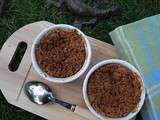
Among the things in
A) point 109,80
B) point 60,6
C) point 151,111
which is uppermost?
point 60,6

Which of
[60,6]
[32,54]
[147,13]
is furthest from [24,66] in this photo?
[147,13]

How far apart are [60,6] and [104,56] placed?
1.11 feet

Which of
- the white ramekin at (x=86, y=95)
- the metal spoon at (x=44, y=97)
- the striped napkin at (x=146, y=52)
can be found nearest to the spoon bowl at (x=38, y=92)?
the metal spoon at (x=44, y=97)

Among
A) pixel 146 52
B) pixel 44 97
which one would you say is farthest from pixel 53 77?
pixel 146 52

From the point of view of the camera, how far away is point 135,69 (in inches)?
55.2

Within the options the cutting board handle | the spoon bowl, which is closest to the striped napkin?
the cutting board handle

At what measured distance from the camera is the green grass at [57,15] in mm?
1691

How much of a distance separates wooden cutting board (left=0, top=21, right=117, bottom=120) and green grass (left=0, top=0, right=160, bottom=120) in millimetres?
201

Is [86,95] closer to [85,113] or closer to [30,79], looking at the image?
[85,113]

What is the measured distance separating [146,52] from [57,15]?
424 mm

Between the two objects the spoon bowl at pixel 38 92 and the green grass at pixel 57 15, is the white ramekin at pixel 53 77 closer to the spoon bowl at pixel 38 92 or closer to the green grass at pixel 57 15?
the spoon bowl at pixel 38 92

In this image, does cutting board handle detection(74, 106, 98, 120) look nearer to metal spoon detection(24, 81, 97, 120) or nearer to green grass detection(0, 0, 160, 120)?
metal spoon detection(24, 81, 97, 120)

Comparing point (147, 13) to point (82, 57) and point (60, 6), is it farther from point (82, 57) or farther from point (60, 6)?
point (82, 57)

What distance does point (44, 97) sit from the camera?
4.69 ft
